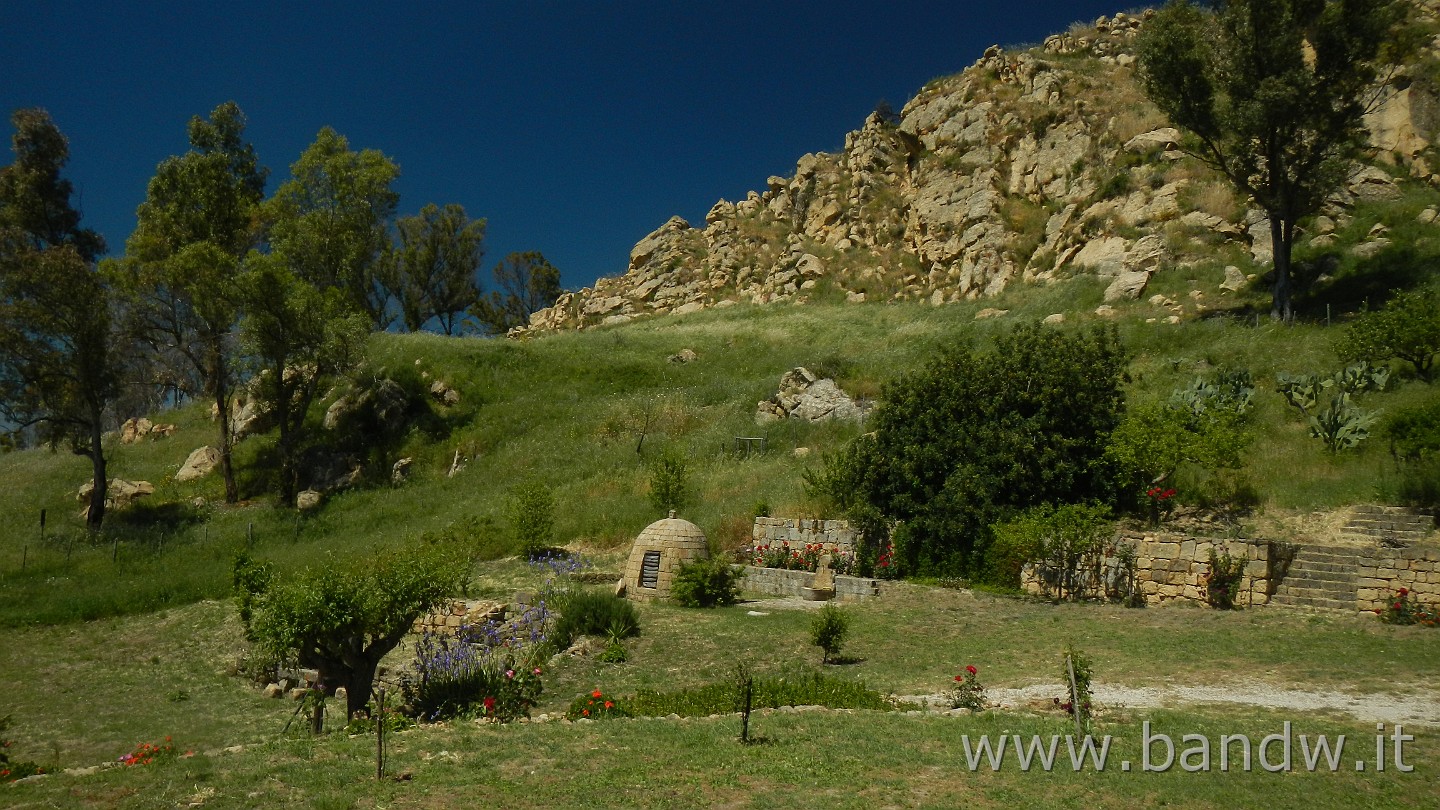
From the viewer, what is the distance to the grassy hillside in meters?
23.3

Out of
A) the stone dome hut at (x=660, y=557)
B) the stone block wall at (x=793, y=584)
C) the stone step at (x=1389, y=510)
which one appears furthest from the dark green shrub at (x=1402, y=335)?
the stone dome hut at (x=660, y=557)

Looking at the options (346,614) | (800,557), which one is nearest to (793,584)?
(800,557)

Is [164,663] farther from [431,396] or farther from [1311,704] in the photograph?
[431,396]

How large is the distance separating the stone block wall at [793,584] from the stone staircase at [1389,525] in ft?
29.6

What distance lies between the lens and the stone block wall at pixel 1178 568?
15156 mm

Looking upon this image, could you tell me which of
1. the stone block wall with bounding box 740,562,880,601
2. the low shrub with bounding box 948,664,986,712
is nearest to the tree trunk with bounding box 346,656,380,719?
the low shrub with bounding box 948,664,986,712

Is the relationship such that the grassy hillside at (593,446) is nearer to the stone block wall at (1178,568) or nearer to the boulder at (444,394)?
the boulder at (444,394)

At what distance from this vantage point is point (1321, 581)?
1477 cm

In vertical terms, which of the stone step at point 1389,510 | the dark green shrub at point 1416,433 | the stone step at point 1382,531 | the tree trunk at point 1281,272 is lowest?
the stone step at point 1382,531

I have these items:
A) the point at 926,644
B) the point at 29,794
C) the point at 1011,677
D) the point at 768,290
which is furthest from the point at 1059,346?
the point at 768,290

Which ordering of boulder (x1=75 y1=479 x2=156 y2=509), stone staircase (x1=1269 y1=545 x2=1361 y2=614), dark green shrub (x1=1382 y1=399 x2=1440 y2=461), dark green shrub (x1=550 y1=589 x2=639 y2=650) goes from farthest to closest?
boulder (x1=75 y1=479 x2=156 y2=509), dark green shrub (x1=1382 y1=399 x2=1440 y2=461), dark green shrub (x1=550 y1=589 x2=639 y2=650), stone staircase (x1=1269 y1=545 x2=1361 y2=614)

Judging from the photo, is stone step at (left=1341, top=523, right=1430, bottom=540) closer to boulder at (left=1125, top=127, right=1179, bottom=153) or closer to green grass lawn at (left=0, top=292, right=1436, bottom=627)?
green grass lawn at (left=0, top=292, right=1436, bottom=627)

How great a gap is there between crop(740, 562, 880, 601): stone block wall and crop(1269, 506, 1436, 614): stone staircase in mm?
7524

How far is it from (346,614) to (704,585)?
8455 millimetres
